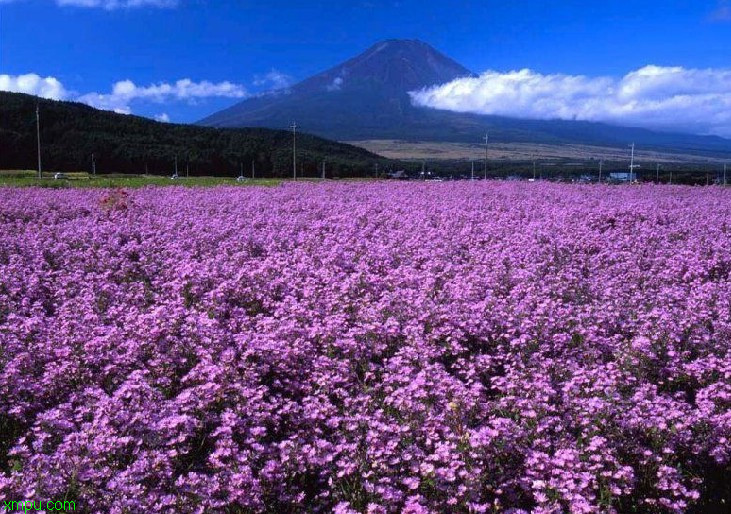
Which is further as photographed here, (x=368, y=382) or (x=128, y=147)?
(x=128, y=147)

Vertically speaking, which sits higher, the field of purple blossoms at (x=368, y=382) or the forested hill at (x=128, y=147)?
the forested hill at (x=128, y=147)

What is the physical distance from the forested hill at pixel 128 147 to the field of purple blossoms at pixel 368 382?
98.9 meters

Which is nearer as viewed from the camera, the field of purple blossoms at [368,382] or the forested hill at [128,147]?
the field of purple blossoms at [368,382]

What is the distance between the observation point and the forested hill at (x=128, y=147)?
120 meters

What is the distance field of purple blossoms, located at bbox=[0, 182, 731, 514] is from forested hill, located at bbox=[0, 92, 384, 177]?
98.9 metres

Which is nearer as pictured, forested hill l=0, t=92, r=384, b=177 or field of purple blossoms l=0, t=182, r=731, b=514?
field of purple blossoms l=0, t=182, r=731, b=514

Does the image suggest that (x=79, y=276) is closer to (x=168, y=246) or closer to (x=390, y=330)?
(x=168, y=246)

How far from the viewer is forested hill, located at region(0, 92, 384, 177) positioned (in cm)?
11988

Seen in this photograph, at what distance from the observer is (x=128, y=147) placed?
124500mm

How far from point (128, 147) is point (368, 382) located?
427 ft

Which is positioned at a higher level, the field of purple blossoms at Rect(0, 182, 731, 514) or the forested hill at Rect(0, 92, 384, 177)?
the forested hill at Rect(0, 92, 384, 177)

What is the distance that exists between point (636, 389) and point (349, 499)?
9.91 feet

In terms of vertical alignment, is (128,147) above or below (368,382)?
above

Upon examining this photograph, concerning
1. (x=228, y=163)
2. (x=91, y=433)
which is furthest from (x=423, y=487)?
(x=228, y=163)
